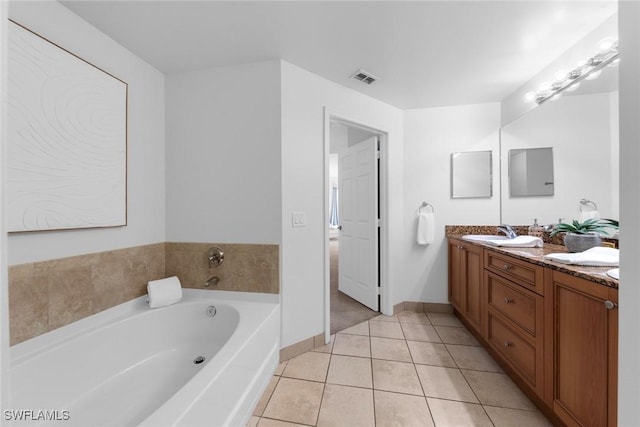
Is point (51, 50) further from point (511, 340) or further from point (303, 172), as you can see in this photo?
point (511, 340)

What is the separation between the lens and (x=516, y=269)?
5.15 feet

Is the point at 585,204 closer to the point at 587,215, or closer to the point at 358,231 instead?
the point at 587,215

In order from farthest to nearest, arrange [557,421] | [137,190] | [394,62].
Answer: [394,62], [137,190], [557,421]

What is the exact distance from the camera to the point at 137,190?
1.79 metres

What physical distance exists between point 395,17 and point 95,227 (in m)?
2.19

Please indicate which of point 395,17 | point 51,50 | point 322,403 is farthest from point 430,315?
point 51,50

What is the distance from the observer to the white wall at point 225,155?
6.13 feet

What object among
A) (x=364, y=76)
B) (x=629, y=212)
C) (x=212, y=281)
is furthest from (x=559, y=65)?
(x=212, y=281)

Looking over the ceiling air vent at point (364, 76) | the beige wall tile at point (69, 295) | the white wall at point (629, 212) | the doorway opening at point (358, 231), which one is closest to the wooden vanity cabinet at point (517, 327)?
the white wall at point (629, 212)

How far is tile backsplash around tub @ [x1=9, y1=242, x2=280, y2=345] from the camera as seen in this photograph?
1.20 meters

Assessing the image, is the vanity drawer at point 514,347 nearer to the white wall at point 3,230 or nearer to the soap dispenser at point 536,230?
the soap dispenser at point 536,230

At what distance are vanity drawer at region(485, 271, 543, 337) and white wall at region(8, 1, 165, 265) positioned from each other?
2588mm

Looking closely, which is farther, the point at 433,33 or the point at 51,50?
the point at 433,33

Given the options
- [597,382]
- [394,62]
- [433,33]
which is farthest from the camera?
[394,62]
